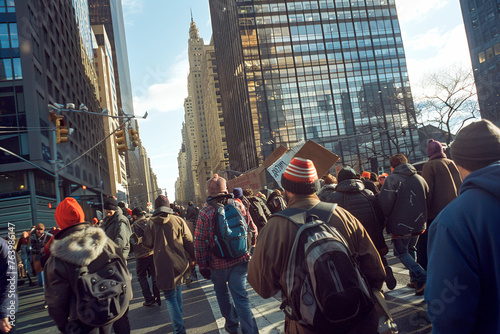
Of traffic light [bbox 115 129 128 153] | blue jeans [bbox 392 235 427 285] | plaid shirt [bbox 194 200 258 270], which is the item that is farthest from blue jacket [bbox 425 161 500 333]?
traffic light [bbox 115 129 128 153]

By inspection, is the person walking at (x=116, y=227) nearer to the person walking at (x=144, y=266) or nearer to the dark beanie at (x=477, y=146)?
the person walking at (x=144, y=266)

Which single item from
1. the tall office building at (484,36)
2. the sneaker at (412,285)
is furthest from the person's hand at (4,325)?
the tall office building at (484,36)

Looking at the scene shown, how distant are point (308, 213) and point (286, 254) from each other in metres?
0.33

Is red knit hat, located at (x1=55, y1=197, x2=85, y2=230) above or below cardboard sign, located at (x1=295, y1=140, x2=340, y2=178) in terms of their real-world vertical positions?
below

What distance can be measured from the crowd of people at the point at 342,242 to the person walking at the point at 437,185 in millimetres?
15

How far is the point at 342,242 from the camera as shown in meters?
2.35

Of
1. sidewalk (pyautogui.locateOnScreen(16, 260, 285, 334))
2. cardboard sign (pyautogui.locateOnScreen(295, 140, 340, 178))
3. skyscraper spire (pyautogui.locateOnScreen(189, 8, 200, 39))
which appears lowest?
sidewalk (pyautogui.locateOnScreen(16, 260, 285, 334))

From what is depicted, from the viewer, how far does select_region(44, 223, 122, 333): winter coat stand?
122 inches

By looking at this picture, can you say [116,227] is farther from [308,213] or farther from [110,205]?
[308,213]

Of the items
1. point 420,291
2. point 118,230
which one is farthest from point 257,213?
point 420,291

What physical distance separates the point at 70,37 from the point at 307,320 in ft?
168

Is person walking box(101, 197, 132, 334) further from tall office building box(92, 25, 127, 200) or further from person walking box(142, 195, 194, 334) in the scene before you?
tall office building box(92, 25, 127, 200)

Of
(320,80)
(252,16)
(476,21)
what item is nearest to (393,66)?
(320,80)

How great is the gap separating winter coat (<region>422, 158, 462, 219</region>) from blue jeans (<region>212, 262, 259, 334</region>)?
9.93 feet
